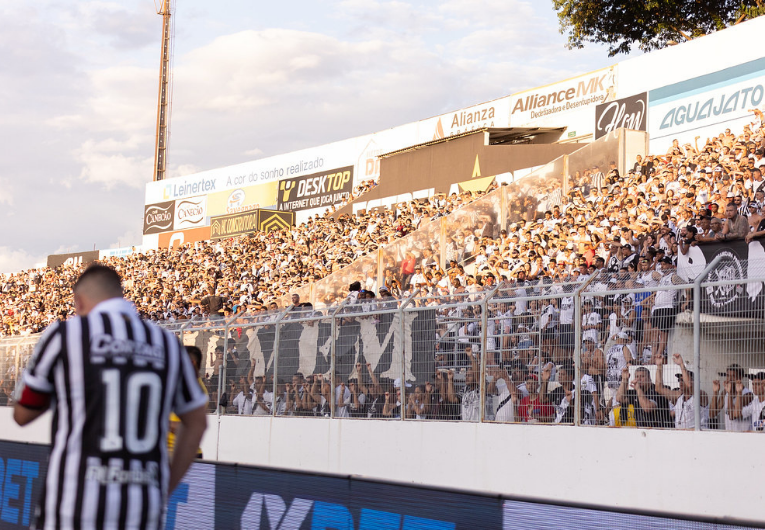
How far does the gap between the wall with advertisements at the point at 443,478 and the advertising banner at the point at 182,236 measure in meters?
31.5

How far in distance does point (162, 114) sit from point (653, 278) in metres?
49.3

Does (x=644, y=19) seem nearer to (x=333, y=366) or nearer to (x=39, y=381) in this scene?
(x=333, y=366)

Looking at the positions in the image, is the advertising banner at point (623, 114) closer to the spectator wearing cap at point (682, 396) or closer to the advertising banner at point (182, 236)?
the spectator wearing cap at point (682, 396)

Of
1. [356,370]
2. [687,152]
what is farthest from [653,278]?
[687,152]

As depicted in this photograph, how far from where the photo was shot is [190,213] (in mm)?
45562

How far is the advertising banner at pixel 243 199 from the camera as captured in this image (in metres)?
41.6

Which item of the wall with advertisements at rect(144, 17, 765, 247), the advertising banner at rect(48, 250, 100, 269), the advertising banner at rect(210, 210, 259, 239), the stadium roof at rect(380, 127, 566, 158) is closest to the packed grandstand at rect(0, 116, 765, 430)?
the wall with advertisements at rect(144, 17, 765, 247)

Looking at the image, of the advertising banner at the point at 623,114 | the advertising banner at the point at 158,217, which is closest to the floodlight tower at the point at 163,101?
the advertising banner at the point at 158,217

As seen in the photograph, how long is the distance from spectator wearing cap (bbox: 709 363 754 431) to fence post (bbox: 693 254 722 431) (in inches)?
5.0

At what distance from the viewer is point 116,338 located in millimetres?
3268

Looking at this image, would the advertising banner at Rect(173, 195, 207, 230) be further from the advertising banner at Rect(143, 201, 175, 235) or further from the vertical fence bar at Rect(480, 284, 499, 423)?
the vertical fence bar at Rect(480, 284, 499, 423)

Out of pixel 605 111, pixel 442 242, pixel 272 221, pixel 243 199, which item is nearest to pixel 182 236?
pixel 243 199

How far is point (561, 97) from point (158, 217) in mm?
26007

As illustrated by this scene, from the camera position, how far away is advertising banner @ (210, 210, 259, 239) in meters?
38.8
